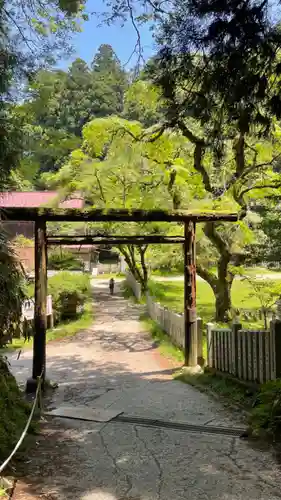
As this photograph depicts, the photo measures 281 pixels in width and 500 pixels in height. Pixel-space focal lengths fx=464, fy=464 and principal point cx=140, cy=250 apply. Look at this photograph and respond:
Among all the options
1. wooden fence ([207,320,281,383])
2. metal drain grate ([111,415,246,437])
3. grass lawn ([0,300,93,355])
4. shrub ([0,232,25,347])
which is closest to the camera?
shrub ([0,232,25,347])

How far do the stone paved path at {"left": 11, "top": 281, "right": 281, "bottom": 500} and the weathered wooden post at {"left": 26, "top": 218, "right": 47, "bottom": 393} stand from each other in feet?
1.77

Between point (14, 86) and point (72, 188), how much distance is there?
364 inches

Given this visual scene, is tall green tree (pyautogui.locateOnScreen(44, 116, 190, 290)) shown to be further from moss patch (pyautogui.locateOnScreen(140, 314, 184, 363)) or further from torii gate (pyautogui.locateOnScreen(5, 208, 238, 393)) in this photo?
torii gate (pyautogui.locateOnScreen(5, 208, 238, 393))

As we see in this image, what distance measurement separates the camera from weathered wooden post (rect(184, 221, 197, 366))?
940cm

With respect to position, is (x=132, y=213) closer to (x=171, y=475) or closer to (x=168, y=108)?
(x=168, y=108)

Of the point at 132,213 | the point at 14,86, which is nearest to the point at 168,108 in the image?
the point at 14,86

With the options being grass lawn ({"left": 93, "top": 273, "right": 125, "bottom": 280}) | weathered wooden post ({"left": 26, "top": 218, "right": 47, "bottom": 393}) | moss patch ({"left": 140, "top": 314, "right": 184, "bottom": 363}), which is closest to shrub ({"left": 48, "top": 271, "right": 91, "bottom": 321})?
moss patch ({"left": 140, "top": 314, "right": 184, "bottom": 363})

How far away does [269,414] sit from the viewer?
4953mm

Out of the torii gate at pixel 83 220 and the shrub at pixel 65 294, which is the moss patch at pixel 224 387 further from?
the shrub at pixel 65 294

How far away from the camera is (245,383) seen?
6.88m

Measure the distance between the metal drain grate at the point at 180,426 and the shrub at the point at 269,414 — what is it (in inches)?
9.2

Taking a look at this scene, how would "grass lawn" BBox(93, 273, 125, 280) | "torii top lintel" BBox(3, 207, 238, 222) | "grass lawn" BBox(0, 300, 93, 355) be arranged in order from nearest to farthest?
"torii top lintel" BBox(3, 207, 238, 222) → "grass lawn" BBox(0, 300, 93, 355) → "grass lawn" BBox(93, 273, 125, 280)

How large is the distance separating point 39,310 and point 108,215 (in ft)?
6.90

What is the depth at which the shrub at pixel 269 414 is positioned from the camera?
15.7ft
